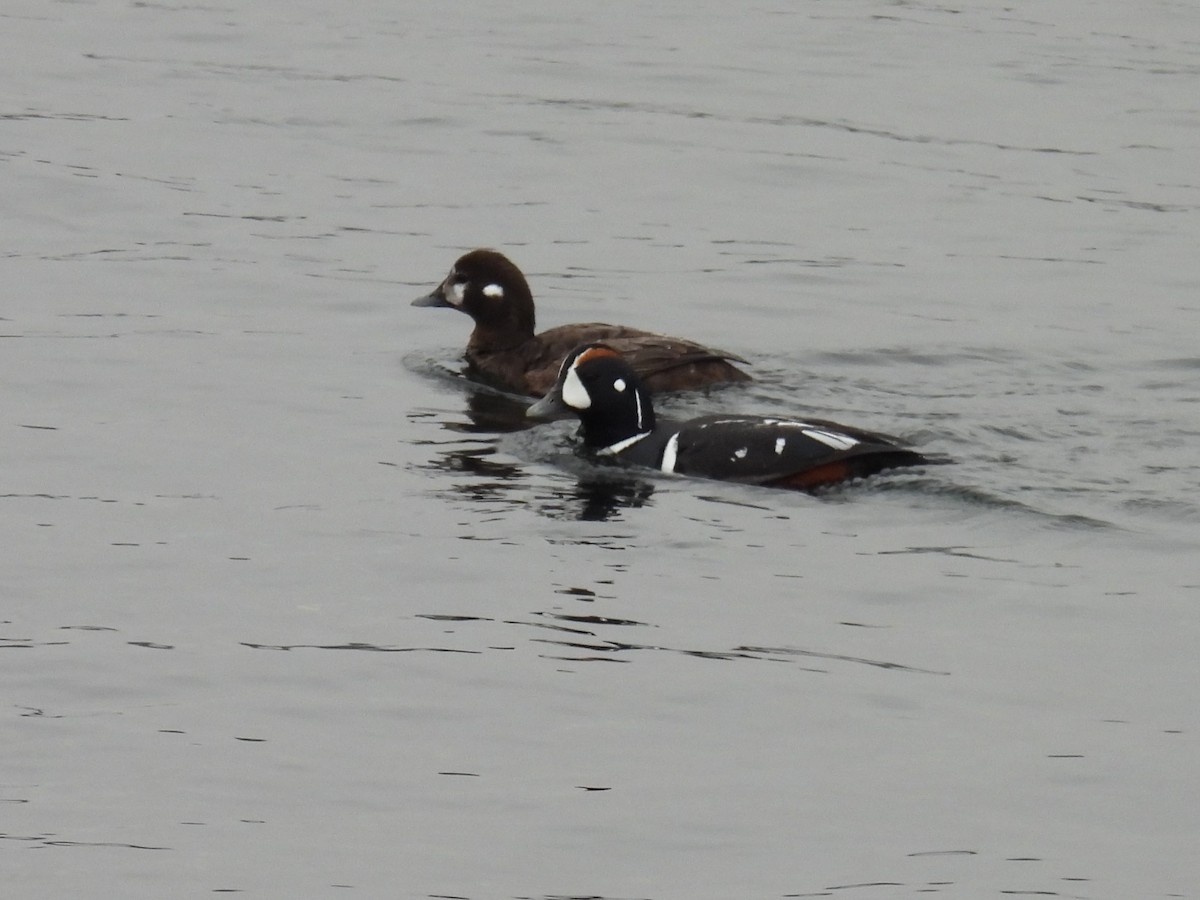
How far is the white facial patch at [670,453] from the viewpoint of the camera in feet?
37.7

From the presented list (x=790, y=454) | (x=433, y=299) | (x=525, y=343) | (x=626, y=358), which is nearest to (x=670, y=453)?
(x=790, y=454)

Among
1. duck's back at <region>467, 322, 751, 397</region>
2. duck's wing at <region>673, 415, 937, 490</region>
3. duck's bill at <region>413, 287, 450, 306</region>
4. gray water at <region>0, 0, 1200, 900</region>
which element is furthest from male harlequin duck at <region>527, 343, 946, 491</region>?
duck's bill at <region>413, 287, 450, 306</region>

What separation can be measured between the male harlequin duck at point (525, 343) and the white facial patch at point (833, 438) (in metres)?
2.14

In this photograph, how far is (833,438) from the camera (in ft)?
36.4

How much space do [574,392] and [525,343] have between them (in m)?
2.14

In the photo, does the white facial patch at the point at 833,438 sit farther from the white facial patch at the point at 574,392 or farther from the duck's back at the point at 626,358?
the duck's back at the point at 626,358

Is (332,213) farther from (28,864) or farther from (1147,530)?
(28,864)

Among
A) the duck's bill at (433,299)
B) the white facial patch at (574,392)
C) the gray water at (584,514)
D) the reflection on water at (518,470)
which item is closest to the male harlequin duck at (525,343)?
the duck's bill at (433,299)

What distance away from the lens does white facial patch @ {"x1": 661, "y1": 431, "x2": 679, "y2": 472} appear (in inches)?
452

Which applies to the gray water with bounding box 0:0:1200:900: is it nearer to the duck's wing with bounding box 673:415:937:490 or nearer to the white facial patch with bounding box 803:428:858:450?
the duck's wing with bounding box 673:415:937:490

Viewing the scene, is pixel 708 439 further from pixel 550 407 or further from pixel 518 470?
pixel 550 407

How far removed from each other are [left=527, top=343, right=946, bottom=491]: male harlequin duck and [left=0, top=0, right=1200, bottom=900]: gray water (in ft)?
0.63

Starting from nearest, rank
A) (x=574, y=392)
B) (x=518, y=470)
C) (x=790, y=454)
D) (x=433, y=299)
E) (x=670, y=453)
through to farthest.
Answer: (x=790, y=454)
(x=670, y=453)
(x=518, y=470)
(x=574, y=392)
(x=433, y=299)

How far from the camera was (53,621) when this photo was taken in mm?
8812
